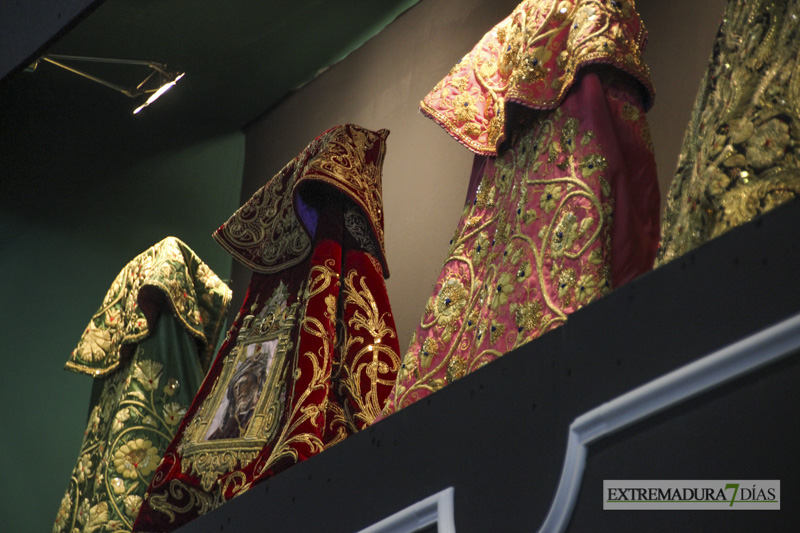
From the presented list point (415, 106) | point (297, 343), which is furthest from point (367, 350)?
point (415, 106)

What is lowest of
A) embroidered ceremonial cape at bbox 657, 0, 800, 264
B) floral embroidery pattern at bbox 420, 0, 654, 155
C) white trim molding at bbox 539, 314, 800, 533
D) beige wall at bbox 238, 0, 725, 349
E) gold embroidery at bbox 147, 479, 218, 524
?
white trim molding at bbox 539, 314, 800, 533

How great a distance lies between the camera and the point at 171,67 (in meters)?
3.02

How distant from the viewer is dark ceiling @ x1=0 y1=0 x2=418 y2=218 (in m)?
2.85

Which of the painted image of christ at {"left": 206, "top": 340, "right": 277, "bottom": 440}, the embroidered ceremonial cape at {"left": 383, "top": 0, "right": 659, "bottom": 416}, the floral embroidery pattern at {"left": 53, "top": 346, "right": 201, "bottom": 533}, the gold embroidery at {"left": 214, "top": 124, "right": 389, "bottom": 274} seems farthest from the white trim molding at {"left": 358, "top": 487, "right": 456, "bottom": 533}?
the floral embroidery pattern at {"left": 53, "top": 346, "right": 201, "bottom": 533}

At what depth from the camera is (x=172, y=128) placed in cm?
322

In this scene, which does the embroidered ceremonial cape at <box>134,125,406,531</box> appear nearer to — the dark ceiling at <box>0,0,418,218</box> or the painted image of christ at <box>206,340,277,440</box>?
the painted image of christ at <box>206,340,277,440</box>

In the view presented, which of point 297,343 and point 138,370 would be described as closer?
point 297,343

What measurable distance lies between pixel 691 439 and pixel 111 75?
242 centimetres

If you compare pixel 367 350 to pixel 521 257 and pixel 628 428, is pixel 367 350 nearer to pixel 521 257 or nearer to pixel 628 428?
pixel 521 257

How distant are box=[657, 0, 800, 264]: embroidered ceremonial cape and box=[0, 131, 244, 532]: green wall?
89.2 inches

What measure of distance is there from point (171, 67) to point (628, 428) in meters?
2.34

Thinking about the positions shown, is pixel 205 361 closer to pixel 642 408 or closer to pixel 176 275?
pixel 176 275

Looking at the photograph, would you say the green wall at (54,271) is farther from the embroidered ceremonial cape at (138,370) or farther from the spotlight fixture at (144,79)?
the embroidered ceremonial cape at (138,370)

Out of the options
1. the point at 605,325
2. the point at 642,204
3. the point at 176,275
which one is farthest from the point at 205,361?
the point at 605,325
